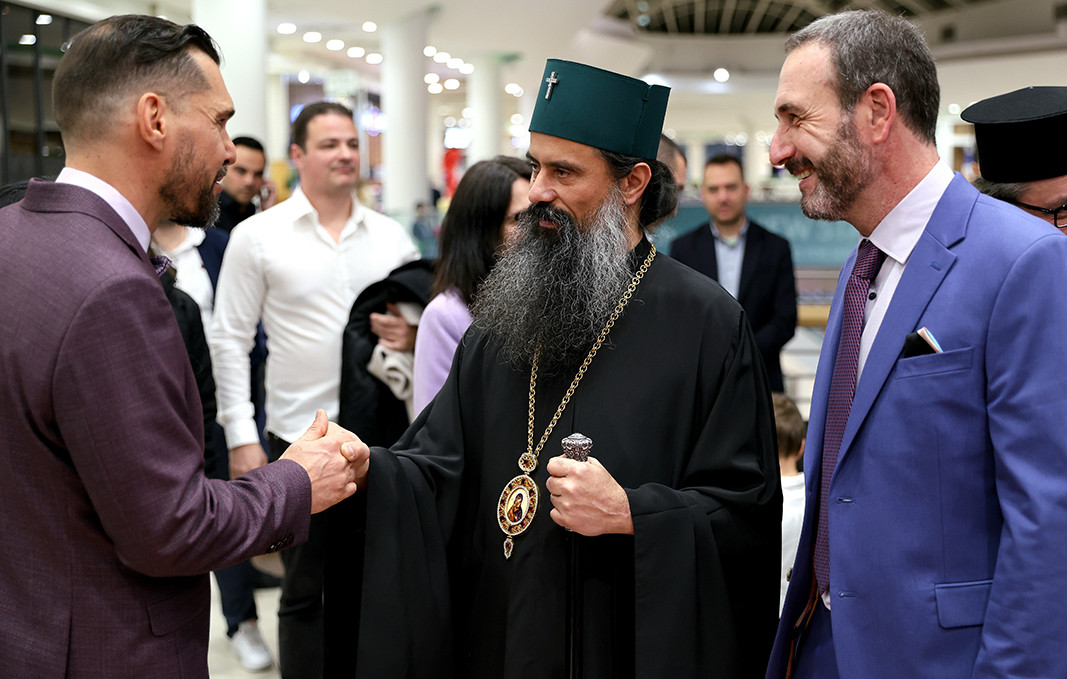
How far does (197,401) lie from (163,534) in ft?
0.93

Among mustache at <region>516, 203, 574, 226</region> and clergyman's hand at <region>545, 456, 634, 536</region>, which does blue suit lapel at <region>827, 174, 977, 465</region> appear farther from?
mustache at <region>516, 203, 574, 226</region>

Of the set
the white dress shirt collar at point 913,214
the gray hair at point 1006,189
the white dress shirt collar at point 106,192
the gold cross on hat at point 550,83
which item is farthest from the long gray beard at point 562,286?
the gray hair at point 1006,189

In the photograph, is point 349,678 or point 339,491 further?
point 349,678

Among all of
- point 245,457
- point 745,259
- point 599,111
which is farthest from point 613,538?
point 745,259

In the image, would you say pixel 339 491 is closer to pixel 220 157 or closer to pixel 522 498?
pixel 522 498

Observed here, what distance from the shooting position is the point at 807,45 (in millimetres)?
1891

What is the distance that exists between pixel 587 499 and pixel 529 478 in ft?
0.90

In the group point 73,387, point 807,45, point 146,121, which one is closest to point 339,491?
point 73,387

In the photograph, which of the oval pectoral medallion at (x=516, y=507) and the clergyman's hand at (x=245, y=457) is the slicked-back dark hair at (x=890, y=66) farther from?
the clergyman's hand at (x=245, y=457)

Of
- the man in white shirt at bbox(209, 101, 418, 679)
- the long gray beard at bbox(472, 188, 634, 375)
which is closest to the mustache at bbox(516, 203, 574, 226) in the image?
the long gray beard at bbox(472, 188, 634, 375)

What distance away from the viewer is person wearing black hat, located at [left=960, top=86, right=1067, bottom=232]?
2363mm

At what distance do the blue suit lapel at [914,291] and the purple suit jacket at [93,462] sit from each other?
1.14m

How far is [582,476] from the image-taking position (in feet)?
6.38

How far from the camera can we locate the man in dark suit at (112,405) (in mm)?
1581
